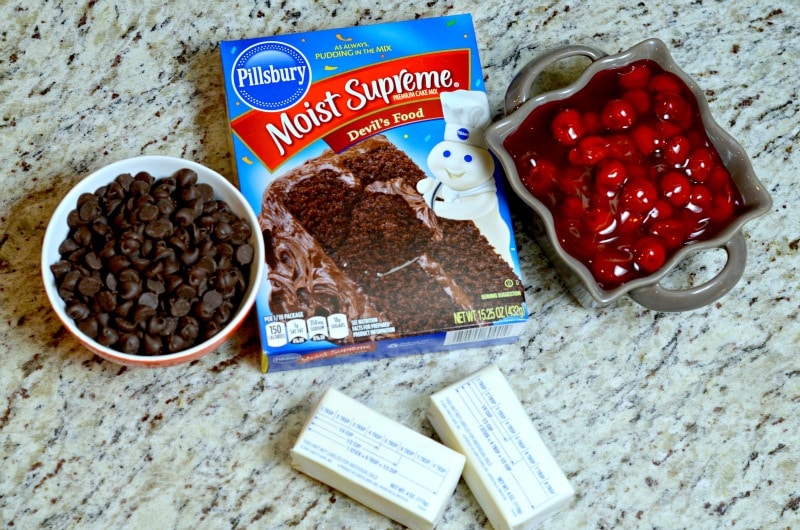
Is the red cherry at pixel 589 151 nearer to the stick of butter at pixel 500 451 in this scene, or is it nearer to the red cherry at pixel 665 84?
the red cherry at pixel 665 84

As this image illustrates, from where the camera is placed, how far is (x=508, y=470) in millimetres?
1002

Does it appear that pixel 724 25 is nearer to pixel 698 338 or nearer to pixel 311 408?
pixel 698 338

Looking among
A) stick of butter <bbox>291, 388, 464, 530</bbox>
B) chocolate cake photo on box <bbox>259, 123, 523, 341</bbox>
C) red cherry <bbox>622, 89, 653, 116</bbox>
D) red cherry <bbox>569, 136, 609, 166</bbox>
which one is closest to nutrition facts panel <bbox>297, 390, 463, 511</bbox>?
stick of butter <bbox>291, 388, 464, 530</bbox>

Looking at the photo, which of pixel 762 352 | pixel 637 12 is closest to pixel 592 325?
pixel 762 352

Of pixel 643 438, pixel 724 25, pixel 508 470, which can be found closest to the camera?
pixel 508 470

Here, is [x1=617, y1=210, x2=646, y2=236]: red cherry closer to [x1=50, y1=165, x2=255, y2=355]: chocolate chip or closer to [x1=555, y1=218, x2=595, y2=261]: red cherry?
[x1=555, y1=218, x2=595, y2=261]: red cherry

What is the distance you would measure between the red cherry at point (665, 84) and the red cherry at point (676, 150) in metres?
0.07

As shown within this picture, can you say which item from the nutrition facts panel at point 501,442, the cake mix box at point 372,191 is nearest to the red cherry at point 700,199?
the cake mix box at point 372,191

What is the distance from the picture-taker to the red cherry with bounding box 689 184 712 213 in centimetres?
105

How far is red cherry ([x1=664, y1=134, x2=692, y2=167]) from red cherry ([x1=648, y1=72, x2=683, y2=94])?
7 centimetres

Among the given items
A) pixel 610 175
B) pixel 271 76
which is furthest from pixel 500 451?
pixel 271 76

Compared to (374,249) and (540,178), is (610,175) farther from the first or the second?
(374,249)

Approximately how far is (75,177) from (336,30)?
1.36ft

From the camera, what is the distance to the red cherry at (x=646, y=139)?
105 cm
